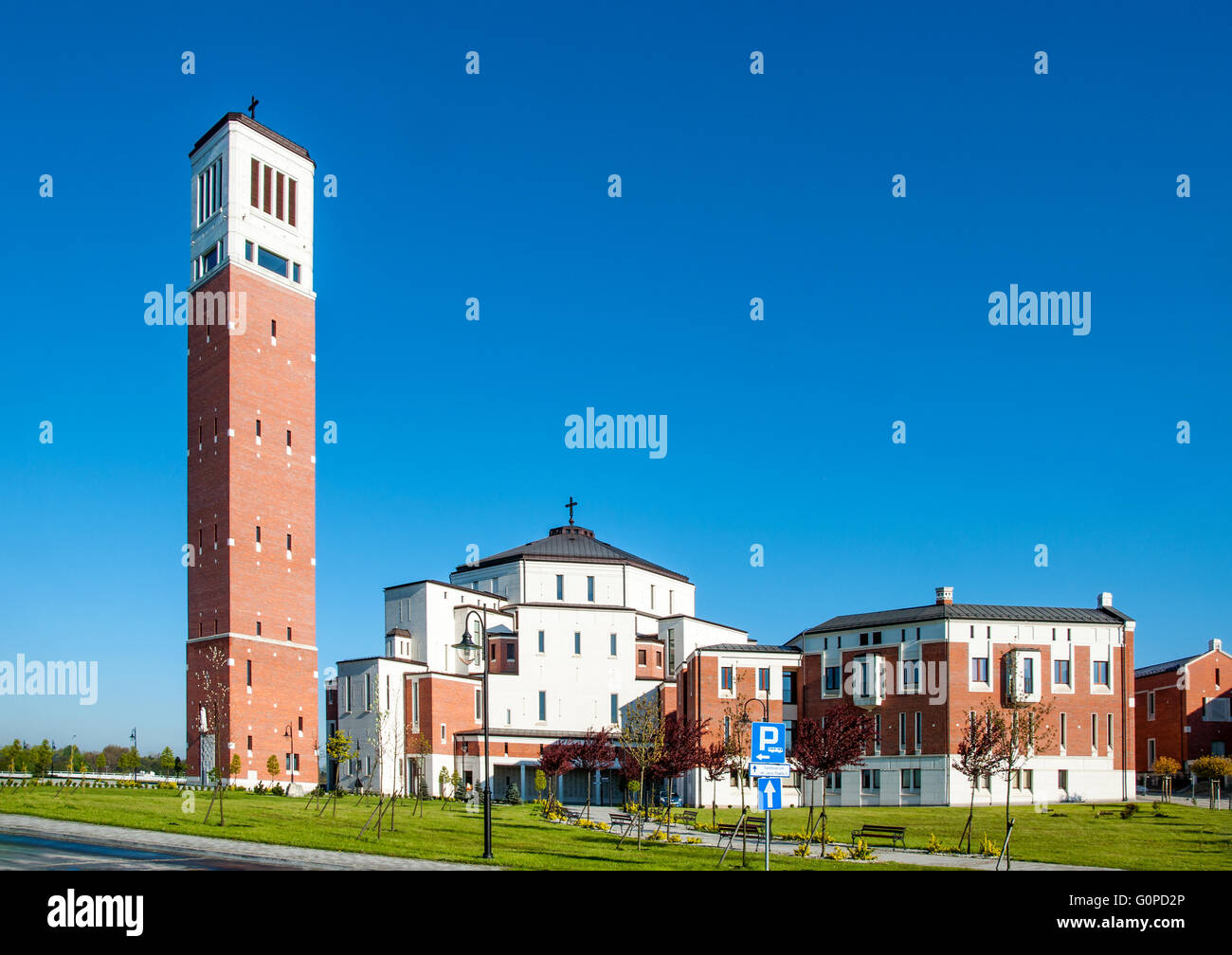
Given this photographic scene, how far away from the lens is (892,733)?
7075 cm

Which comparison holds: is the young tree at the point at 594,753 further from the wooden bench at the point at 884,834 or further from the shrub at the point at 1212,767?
the shrub at the point at 1212,767

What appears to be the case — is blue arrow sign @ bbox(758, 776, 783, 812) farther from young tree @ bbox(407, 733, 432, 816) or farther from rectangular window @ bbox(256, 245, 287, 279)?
rectangular window @ bbox(256, 245, 287, 279)

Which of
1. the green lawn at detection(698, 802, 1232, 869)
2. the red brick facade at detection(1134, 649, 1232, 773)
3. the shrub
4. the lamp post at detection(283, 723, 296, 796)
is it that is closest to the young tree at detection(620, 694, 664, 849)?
the green lawn at detection(698, 802, 1232, 869)

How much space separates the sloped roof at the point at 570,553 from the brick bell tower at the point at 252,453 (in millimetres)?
20029

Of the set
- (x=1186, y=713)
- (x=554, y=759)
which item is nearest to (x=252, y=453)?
(x=554, y=759)

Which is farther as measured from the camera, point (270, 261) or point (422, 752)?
point (422, 752)

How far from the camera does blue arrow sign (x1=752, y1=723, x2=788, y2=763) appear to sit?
22.8 m

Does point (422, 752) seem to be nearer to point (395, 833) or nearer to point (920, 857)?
point (395, 833)

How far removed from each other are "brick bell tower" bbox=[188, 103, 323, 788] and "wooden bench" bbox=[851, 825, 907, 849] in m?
34.1

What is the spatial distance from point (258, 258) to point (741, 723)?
131 ft

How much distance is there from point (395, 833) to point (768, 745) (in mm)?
16036

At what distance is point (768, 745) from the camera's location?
22.9 meters
